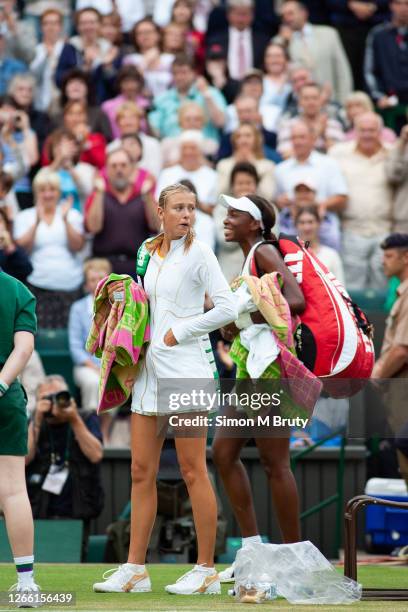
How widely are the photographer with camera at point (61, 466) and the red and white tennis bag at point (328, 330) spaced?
3025 mm

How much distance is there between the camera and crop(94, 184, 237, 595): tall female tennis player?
23.2ft

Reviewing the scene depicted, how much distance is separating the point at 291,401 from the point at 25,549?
1.53 m

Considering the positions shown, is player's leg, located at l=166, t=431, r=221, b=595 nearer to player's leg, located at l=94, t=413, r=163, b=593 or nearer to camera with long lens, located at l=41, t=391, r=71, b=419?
player's leg, located at l=94, t=413, r=163, b=593

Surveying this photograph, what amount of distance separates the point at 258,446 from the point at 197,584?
75 centimetres

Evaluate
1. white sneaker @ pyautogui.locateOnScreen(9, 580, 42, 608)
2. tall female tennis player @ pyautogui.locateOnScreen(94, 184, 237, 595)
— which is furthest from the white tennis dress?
white sneaker @ pyautogui.locateOnScreen(9, 580, 42, 608)

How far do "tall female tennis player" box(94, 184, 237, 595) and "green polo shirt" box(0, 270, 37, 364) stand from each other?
0.67 m

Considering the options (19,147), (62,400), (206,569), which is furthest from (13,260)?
(206,569)

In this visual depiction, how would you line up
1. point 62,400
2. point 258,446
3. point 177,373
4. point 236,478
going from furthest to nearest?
point 62,400 → point 236,478 → point 258,446 → point 177,373

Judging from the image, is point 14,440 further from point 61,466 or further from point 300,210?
point 300,210

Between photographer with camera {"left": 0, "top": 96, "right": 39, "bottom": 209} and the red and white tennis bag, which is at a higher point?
photographer with camera {"left": 0, "top": 96, "right": 39, "bottom": 209}

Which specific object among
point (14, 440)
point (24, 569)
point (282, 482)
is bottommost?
point (24, 569)

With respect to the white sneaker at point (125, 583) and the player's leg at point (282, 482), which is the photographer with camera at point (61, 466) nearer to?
the white sneaker at point (125, 583)

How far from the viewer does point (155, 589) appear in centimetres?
736

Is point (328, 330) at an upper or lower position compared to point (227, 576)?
upper
